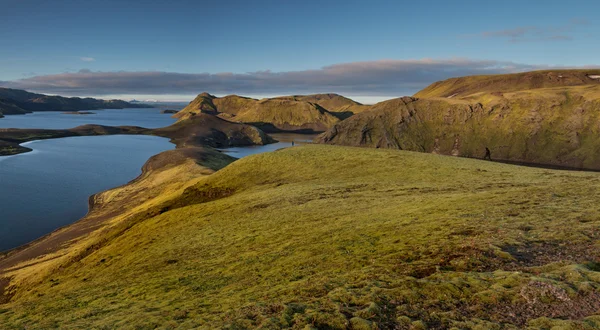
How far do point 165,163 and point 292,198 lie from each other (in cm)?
10941

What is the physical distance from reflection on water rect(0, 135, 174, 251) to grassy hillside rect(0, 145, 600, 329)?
3558 centimetres

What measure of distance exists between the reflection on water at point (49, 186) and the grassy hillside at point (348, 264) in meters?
35.6

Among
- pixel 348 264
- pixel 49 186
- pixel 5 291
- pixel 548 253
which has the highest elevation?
pixel 548 253

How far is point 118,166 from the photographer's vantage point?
552 ft

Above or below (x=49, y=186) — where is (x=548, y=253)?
above

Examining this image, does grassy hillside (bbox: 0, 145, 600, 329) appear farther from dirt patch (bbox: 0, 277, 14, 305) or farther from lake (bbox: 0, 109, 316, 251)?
lake (bbox: 0, 109, 316, 251)

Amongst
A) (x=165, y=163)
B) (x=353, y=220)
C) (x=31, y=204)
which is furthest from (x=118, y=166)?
(x=353, y=220)

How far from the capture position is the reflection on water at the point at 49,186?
3314 inches

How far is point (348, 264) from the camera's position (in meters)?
25.4

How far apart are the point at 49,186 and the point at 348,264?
132 meters

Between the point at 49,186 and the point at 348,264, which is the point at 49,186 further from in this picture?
the point at 348,264

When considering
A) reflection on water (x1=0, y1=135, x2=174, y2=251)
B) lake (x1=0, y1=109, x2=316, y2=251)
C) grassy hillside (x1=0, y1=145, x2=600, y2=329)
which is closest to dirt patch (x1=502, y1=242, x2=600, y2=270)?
grassy hillside (x1=0, y1=145, x2=600, y2=329)

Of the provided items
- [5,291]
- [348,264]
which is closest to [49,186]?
[5,291]

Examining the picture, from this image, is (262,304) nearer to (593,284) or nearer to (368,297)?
(368,297)
